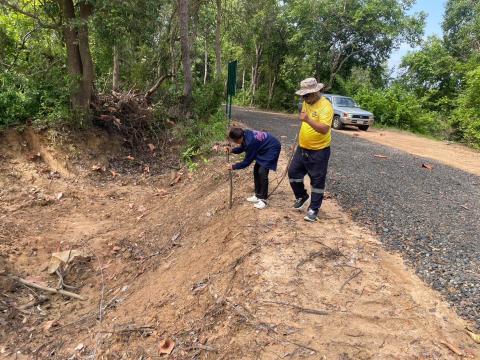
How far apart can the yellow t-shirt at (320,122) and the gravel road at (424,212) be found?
139 centimetres

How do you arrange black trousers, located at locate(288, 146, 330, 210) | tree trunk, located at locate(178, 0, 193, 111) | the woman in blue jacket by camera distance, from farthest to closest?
tree trunk, located at locate(178, 0, 193, 111) < the woman in blue jacket < black trousers, located at locate(288, 146, 330, 210)

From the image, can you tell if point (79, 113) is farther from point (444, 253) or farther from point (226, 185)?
point (444, 253)

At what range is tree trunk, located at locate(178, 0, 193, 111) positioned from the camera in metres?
11.2

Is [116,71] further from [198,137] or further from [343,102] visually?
[343,102]

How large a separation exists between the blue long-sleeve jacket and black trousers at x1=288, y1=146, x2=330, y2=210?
0.31 meters

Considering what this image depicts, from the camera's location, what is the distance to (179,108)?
1172cm

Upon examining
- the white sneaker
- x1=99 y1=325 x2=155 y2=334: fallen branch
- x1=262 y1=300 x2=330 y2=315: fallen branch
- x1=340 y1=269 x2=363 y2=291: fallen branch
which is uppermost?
the white sneaker

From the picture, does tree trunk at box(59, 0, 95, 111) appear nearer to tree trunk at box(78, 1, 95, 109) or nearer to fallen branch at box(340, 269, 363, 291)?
tree trunk at box(78, 1, 95, 109)

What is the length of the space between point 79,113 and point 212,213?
16.6 feet

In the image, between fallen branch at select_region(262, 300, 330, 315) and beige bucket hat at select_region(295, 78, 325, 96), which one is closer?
fallen branch at select_region(262, 300, 330, 315)

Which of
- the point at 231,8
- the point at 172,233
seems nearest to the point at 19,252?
the point at 172,233

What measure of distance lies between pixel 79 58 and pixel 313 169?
744cm

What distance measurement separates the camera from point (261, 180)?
215 inches

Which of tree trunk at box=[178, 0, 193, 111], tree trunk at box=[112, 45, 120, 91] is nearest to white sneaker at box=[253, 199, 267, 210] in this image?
tree trunk at box=[178, 0, 193, 111]
